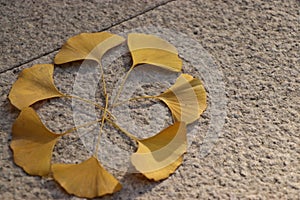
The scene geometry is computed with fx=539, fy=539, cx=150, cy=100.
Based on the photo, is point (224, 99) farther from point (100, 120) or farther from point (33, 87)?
point (33, 87)

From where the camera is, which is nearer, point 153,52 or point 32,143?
point 32,143

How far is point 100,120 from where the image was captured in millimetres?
1059

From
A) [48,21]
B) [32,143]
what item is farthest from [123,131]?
[48,21]

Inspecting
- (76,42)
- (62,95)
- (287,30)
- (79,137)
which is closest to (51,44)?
(76,42)

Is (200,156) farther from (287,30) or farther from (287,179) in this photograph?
(287,30)

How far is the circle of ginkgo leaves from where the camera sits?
96 cm

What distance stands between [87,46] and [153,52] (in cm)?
14

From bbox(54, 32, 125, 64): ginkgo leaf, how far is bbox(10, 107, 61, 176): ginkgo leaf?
0.17m

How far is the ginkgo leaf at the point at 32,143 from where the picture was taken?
0.97 metres

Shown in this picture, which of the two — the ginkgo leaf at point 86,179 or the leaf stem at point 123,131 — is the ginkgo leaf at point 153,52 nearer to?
the leaf stem at point 123,131

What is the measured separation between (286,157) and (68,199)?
1.35 ft

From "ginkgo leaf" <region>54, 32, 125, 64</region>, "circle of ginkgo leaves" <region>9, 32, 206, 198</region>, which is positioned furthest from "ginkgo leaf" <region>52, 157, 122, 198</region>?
"ginkgo leaf" <region>54, 32, 125, 64</region>

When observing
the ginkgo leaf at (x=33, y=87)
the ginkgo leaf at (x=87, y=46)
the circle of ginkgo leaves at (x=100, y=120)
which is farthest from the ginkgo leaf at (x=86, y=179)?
the ginkgo leaf at (x=87, y=46)

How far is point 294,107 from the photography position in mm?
1096
